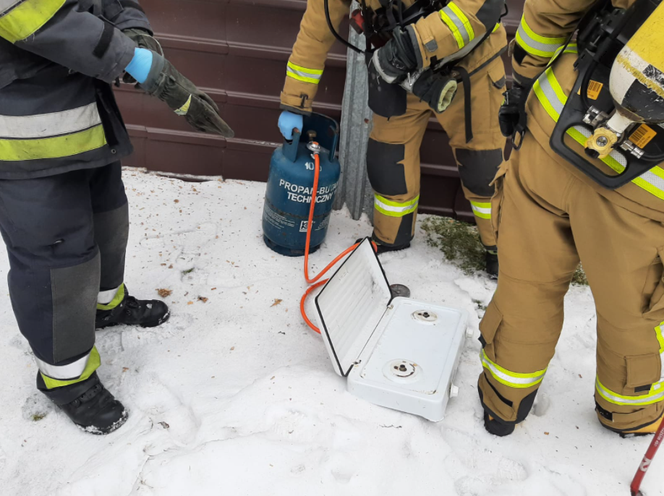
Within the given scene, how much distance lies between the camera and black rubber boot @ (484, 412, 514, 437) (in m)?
1.87

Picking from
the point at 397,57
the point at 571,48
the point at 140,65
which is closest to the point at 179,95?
the point at 140,65

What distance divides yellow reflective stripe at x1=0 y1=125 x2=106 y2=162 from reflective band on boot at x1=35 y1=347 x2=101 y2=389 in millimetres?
719

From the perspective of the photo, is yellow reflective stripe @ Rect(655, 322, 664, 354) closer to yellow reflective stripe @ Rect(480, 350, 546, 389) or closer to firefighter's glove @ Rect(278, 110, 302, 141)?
yellow reflective stripe @ Rect(480, 350, 546, 389)

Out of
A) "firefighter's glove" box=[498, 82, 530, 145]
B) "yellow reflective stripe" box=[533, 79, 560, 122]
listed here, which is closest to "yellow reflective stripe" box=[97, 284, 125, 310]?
"firefighter's glove" box=[498, 82, 530, 145]

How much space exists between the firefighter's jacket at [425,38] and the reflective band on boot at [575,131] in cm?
69

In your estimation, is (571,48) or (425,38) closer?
(571,48)

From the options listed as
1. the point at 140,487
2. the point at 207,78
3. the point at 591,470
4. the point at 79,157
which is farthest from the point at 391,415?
the point at 207,78

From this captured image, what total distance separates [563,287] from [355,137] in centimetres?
180

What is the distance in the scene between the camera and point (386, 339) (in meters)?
2.18

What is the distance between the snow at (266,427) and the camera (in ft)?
5.42

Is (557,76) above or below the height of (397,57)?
above

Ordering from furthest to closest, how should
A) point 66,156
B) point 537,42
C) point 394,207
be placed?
point 394,207 → point 66,156 → point 537,42

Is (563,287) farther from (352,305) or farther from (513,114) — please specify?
(352,305)

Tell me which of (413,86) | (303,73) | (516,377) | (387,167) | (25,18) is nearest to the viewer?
(25,18)
